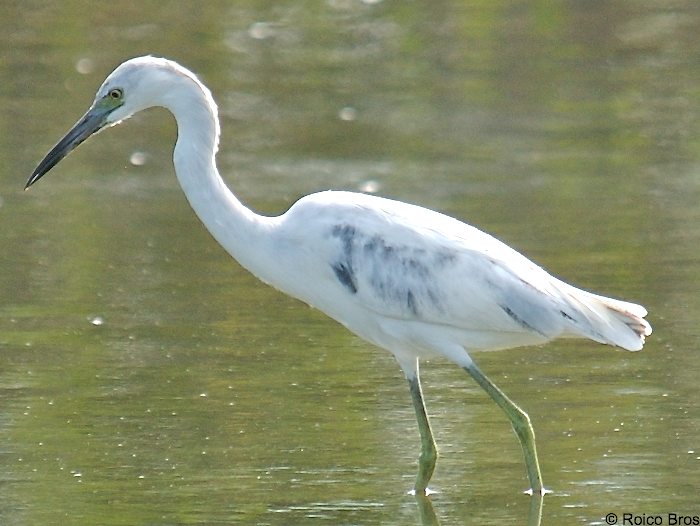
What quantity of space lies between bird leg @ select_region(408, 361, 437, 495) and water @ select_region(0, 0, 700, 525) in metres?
0.11

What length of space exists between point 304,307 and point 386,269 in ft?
10.3

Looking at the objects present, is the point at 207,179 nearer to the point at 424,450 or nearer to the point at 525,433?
the point at 424,450

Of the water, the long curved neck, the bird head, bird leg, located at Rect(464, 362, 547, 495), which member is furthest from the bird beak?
bird leg, located at Rect(464, 362, 547, 495)

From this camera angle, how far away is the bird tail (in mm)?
8297

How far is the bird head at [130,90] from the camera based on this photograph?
8398 mm

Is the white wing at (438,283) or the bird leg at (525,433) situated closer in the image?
the bird leg at (525,433)

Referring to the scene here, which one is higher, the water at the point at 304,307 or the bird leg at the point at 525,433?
the bird leg at the point at 525,433
